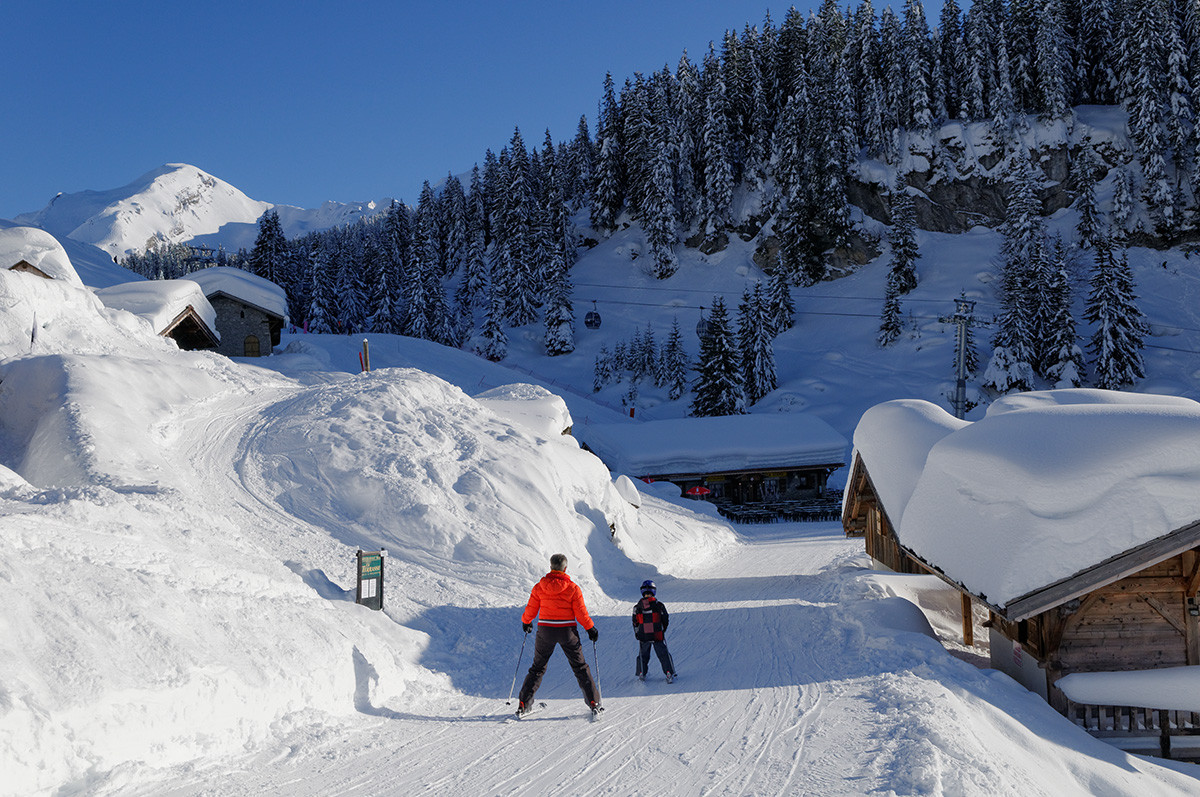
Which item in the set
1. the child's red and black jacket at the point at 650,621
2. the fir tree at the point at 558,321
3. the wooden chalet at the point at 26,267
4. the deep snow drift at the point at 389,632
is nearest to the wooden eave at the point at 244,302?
the wooden chalet at the point at 26,267

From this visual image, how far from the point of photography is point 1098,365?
4312 cm

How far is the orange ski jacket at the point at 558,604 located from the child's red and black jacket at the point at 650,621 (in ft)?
5.11

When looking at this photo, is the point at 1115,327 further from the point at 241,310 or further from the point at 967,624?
the point at 241,310

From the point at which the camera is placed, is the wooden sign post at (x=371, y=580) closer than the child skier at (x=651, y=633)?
No

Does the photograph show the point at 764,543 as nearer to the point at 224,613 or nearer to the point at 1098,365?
the point at 224,613

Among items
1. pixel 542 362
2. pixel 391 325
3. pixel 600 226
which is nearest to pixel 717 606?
pixel 542 362

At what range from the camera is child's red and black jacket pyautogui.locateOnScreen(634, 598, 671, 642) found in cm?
895

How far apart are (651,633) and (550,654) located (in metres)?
1.90

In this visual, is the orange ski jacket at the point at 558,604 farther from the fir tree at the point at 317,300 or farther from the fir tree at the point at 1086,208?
the fir tree at the point at 1086,208

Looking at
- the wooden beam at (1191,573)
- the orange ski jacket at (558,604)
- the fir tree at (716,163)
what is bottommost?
the wooden beam at (1191,573)

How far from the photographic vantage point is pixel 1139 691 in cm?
945

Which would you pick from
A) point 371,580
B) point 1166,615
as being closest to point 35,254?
point 371,580

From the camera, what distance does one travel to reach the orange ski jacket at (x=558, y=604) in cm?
755

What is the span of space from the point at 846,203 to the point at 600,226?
86.9ft
